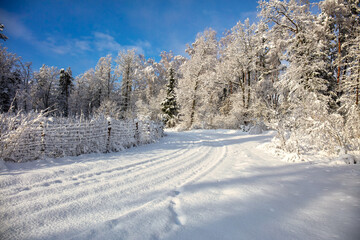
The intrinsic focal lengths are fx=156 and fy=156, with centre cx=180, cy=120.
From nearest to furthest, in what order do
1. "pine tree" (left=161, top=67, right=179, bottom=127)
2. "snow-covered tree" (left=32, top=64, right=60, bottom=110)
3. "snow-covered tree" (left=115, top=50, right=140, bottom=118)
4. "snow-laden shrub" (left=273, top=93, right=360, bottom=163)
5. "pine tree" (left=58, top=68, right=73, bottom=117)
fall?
"snow-laden shrub" (left=273, top=93, right=360, bottom=163) < "snow-covered tree" (left=115, top=50, right=140, bottom=118) < "pine tree" (left=161, top=67, right=179, bottom=127) < "snow-covered tree" (left=32, top=64, right=60, bottom=110) < "pine tree" (left=58, top=68, right=73, bottom=117)

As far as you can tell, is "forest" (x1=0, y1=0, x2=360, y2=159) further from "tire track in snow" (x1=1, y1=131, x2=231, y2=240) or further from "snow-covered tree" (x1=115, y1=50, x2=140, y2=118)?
"tire track in snow" (x1=1, y1=131, x2=231, y2=240)

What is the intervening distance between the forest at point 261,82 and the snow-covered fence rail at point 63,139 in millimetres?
738

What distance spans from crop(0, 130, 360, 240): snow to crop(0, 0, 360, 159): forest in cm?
230

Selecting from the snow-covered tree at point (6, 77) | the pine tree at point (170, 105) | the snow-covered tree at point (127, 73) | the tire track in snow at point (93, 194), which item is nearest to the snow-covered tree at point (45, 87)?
the snow-covered tree at point (6, 77)

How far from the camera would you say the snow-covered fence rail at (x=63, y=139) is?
4.40 metres

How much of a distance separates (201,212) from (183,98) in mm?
17846

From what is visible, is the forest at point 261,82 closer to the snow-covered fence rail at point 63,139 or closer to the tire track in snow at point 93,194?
the snow-covered fence rail at point 63,139

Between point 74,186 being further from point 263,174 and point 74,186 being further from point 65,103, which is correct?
point 65,103

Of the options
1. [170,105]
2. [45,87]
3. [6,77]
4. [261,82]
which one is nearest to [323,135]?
[261,82]

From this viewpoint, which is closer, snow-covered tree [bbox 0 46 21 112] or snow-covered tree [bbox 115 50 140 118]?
snow-covered tree [bbox 0 46 21 112]

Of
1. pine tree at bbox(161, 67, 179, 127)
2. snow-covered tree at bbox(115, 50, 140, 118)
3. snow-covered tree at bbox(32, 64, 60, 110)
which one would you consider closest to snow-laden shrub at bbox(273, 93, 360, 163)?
pine tree at bbox(161, 67, 179, 127)

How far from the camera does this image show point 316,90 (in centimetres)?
1020

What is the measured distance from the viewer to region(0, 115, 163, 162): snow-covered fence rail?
4402mm

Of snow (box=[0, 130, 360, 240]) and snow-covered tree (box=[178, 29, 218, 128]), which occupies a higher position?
snow-covered tree (box=[178, 29, 218, 128])
